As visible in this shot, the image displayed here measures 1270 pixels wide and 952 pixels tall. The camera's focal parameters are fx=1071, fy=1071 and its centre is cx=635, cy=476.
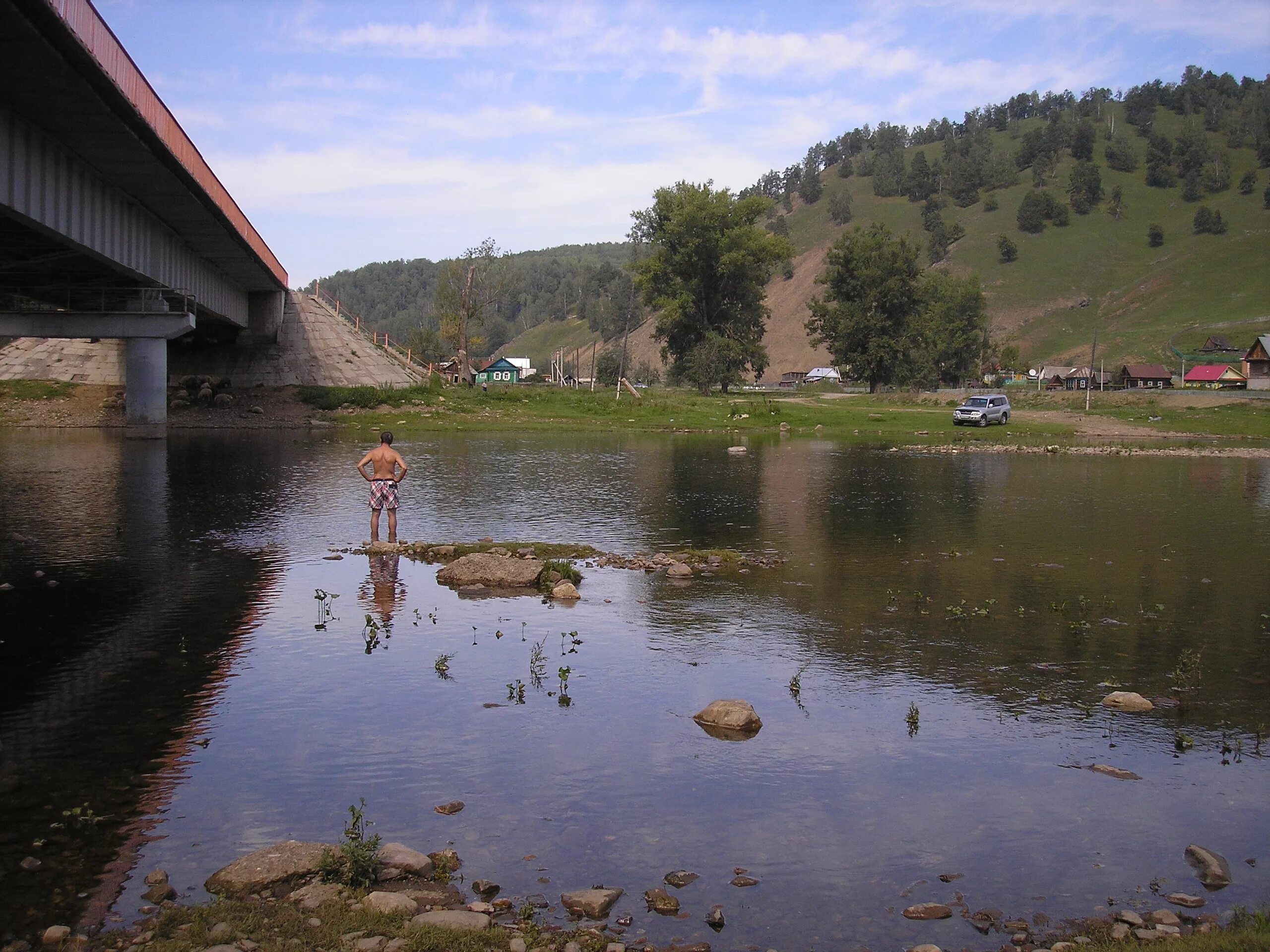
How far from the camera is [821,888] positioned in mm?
7250

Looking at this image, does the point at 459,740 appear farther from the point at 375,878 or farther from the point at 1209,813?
the point at 1209,813

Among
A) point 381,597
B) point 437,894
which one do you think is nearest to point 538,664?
point 381,597

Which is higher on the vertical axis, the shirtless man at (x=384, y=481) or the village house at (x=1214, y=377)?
the village house at (x=1214, y=377)

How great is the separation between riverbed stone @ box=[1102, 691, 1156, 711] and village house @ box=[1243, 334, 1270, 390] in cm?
10928

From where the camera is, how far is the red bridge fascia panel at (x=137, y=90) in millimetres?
19953

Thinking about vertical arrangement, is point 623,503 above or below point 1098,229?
below

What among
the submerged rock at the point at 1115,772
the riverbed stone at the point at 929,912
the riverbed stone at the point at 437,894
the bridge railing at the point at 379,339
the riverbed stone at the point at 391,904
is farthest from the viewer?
the bridge railing at the point at 379,339

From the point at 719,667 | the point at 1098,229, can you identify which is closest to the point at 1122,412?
the point at 719,667

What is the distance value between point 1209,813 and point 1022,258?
634 ft

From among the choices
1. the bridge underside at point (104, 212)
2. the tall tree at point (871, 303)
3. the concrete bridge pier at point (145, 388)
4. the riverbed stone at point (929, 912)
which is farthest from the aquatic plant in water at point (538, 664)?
the tall tree at point (871, 303)

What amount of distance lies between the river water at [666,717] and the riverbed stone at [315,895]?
2.51ft

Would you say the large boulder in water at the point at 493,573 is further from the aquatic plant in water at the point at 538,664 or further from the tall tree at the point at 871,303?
the tall tree at the point at 871,303

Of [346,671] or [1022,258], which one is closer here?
[346,671]

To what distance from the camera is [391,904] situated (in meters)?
6.62
